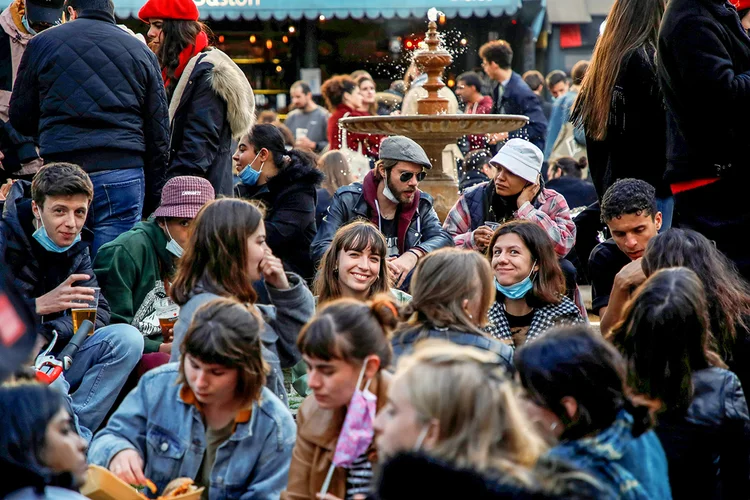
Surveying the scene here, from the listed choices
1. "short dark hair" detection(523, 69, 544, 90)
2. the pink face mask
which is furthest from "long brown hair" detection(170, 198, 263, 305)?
"short dark hair" detection(523, 69, 544, 90)

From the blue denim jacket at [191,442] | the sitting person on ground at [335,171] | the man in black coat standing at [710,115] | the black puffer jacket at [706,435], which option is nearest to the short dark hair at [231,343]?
the blue denim jacket at [191,442]

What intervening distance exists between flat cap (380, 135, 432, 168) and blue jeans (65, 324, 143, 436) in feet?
6.63

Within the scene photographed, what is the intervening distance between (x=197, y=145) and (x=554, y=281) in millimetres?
2392

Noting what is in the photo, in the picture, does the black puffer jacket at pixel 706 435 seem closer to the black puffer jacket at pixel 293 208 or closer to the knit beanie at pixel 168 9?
the black puffer jacket at pixel 293 208

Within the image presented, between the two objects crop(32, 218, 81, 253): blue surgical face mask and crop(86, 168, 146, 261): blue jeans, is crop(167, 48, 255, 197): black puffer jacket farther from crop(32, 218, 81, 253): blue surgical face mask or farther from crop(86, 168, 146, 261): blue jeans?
crop(32, 218, 81, 253): blue surgical face mask

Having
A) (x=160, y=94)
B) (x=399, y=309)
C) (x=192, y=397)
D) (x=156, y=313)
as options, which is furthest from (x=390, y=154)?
(x=192, y=397)

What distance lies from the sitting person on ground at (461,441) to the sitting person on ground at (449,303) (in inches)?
52.8

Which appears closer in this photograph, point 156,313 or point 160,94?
point 156,313

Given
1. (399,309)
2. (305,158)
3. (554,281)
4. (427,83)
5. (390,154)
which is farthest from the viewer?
(427,83)

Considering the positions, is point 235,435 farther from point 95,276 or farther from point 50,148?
point 50,148

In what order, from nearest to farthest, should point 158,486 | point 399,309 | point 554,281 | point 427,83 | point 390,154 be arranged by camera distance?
point 158,486, point 399,309, point 554,281, point 390,154, point 427,83

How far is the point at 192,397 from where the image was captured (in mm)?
3916

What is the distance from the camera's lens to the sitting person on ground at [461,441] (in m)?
2.60

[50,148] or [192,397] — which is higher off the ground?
[50,148]
